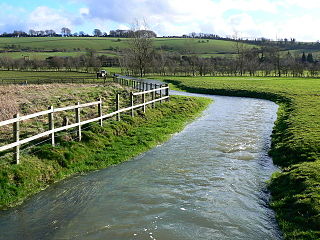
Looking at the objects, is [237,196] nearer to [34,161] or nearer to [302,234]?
[302,234]

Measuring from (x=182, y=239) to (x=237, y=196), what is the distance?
2.92 m

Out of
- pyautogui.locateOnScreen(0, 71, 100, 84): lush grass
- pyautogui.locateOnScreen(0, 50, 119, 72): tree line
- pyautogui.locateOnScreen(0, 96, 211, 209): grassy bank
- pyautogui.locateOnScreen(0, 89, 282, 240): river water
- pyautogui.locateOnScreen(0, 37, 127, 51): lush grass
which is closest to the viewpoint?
pyautogui.locateOnScreen(0, 89, 282, 240): river water

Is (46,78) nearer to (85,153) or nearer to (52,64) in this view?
(52,64)

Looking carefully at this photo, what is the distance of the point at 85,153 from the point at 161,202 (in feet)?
16.2

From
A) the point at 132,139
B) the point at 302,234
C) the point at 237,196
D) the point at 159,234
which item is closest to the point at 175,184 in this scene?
the point at 237,196

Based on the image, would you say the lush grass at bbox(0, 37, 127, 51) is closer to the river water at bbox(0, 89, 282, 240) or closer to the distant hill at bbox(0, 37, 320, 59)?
the distant hill at bbox(0, 37, 320, 59)

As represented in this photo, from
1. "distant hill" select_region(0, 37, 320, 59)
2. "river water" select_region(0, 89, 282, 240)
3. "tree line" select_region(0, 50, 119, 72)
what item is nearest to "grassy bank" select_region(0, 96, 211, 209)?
"river water" select_region(0, 89, 282, 240)

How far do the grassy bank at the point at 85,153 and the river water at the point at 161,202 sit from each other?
50 centimetres

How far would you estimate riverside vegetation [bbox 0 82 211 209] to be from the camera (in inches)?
371

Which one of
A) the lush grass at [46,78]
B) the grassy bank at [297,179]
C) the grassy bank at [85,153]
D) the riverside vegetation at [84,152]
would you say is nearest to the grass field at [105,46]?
the lush grass at [46,78]

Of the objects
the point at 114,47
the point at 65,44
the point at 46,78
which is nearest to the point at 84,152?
the point at 46,78

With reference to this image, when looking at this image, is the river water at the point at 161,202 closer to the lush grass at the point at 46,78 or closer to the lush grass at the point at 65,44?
the lush grass at the point at 46,78

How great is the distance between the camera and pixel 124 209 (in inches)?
331

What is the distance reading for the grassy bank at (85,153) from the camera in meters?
9.41
